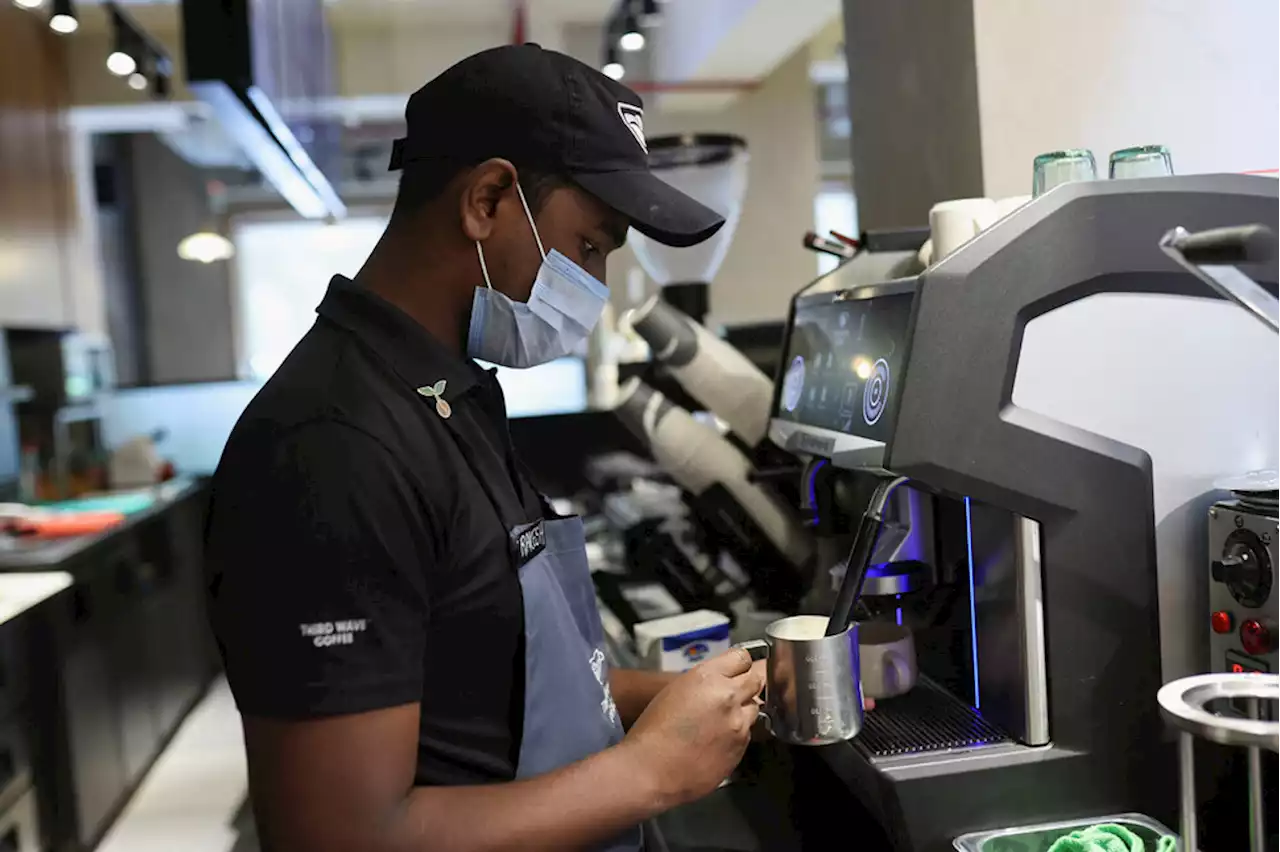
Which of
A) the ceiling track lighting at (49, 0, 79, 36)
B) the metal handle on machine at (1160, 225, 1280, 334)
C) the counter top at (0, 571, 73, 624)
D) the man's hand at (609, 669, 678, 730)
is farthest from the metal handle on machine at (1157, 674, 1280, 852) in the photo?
the ceiling track lighting at (49, 0, 79, 36)

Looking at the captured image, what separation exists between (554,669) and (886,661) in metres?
0.39

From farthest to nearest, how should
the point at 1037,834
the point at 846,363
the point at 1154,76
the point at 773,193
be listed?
the point at 773,193, the point at 1154,76, the point at 846,363, the point at 1037,834

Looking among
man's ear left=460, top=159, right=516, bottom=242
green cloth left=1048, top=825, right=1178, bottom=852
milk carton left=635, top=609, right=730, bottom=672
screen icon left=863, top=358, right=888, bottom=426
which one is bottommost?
green cloth left=1048, top=825, right=1178, bottom=852

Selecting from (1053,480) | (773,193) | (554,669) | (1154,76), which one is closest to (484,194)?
(554,669)

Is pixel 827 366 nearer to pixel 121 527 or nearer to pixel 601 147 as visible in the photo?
pixel 601 147

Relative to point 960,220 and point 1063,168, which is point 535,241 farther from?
point 1063,168

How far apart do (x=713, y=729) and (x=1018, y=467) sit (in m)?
0.36

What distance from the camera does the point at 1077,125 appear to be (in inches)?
54.2

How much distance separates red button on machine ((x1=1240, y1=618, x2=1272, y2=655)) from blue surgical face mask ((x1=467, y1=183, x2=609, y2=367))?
0.69m

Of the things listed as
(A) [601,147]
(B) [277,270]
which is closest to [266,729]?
(A) [601,147]

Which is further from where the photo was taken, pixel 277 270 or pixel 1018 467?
pixel 277 270

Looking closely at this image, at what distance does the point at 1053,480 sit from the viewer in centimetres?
97

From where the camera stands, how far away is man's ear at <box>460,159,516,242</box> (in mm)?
967

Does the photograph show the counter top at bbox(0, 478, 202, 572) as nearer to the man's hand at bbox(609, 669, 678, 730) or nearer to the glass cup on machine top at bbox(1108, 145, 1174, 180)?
the man's hand at bbox(609, 669, 678, 730)
